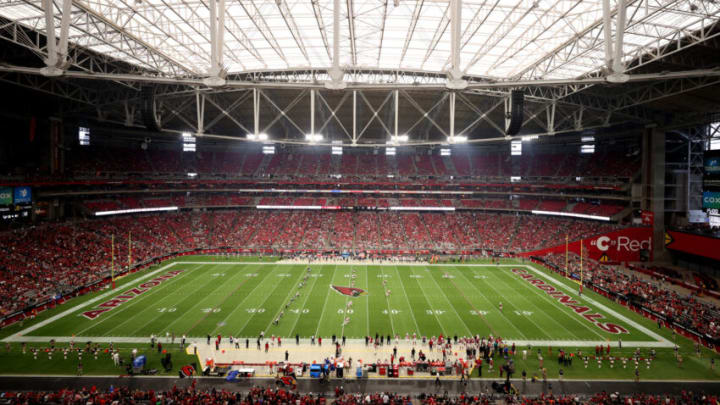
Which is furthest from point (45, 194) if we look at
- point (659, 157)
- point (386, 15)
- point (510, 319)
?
point (659, 157)

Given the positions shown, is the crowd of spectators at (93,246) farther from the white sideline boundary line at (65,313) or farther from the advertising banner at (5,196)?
the advertising banner at (5,196)

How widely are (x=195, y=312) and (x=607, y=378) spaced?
2725 cm

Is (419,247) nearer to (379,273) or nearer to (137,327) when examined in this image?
(379,273)

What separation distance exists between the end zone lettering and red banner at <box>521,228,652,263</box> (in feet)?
151

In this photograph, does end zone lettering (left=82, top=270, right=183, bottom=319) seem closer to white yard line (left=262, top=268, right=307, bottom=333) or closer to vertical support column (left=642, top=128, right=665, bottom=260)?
white yard line (left=262, top=268, right=307, bottom=333)

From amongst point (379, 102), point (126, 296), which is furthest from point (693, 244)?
point (126, 296)

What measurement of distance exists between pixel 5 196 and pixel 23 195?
188 centimetres

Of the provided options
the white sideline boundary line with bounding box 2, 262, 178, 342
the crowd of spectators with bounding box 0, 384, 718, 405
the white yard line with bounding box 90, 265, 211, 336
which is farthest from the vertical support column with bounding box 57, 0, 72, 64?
the white sideline boundary line with bounding box 2, 262, 178, 342

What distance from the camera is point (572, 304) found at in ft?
100

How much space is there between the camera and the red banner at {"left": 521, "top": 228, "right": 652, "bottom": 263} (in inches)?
1640

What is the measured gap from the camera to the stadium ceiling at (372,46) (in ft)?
44.6

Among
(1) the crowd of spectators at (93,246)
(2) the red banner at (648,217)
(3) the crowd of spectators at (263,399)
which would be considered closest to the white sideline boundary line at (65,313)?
(1) the crowd of spectators at (93,246)

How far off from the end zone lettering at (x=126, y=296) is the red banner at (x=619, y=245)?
1809 inches

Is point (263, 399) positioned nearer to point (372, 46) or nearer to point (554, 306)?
point (554, 306)
